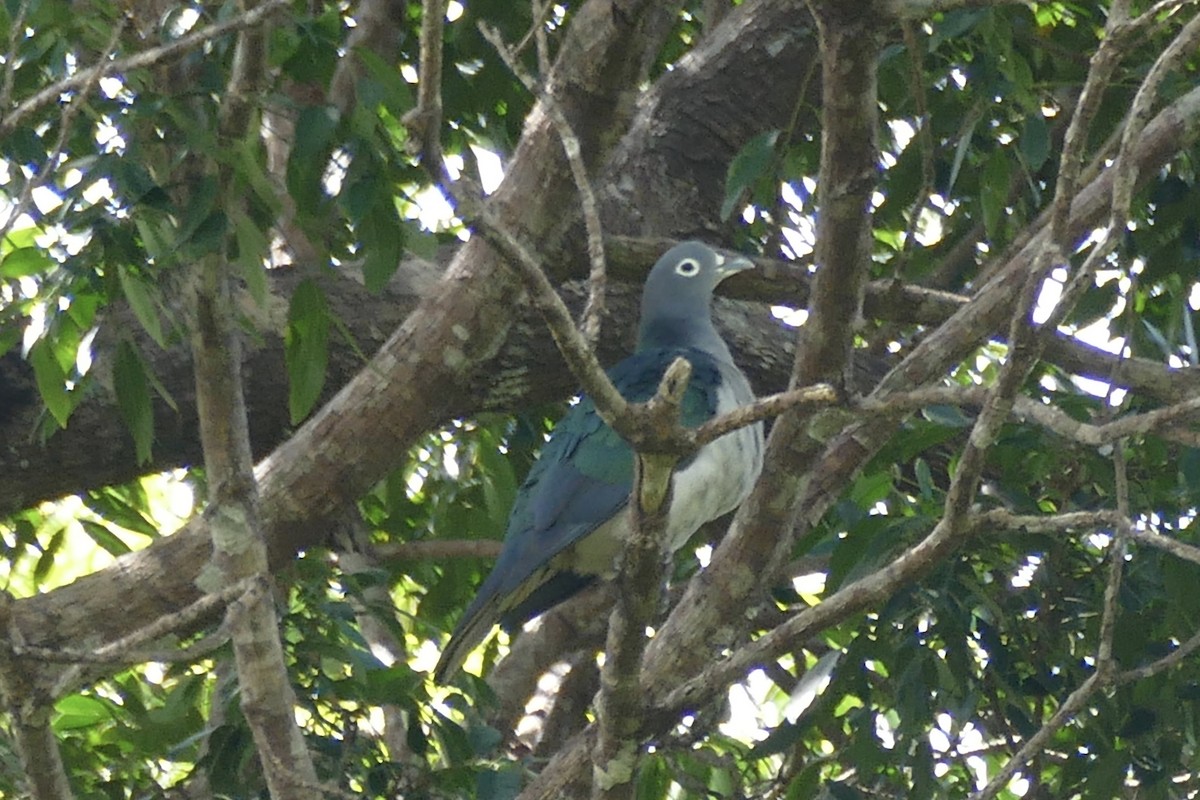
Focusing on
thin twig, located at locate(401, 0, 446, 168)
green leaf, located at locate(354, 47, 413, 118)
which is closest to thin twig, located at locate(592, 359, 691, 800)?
thin twig, located at locate(401, 0, 446, 168)

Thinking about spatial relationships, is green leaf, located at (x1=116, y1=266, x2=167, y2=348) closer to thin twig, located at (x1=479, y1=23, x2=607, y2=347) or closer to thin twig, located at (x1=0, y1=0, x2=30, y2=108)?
thin twig, located at (x1=0, y1=0, x2=30, y2=108)

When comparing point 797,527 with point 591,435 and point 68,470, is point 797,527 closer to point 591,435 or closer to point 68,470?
point 591,435

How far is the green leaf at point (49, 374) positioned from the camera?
2.62 m

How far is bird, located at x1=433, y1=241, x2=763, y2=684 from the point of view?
3664mm

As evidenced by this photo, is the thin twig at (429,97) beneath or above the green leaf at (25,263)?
beneath

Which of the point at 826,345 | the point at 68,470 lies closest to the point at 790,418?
the point at 826,345

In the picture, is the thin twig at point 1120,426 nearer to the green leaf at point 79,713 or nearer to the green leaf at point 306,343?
the green leaf at point 306,343

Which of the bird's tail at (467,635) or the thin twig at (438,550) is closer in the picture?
the bird's tail at (467,635)

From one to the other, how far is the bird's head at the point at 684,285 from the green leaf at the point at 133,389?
1.56 meters

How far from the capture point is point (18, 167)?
2.61m

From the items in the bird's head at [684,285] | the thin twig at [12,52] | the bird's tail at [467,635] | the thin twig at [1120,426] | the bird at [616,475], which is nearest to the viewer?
the thin twig at [1120,426]

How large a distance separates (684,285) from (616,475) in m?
0.53

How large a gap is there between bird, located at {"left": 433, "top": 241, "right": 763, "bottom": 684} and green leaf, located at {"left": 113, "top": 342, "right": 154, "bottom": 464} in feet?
2.81

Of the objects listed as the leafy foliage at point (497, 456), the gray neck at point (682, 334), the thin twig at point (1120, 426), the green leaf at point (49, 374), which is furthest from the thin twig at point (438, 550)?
the thin twig at point (1120, 426)
